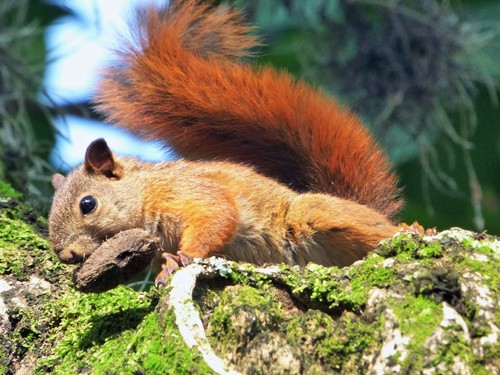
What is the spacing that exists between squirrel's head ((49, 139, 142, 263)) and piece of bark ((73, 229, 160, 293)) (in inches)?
16.7

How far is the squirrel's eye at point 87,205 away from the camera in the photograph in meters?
3.03

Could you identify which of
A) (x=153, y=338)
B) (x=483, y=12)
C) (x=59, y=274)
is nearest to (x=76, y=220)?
(x=59, y=274)

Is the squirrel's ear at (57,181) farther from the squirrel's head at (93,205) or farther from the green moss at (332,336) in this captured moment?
the green moss at (332,336)

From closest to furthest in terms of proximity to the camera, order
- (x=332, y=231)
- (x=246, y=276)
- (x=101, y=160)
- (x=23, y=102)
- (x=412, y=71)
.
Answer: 1. (x=246, y=276)
2. (x=332, y=231)
3. (x=101, y=160)
4. (x=23, y=102)
5. (x=412, y=71)

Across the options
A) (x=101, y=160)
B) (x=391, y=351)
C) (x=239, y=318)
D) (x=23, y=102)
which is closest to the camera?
(x=391, y=351)

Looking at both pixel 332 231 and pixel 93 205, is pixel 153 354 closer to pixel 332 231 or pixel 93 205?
pixel 93 205

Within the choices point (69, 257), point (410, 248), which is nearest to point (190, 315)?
point (410, 248)

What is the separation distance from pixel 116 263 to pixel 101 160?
0.90m

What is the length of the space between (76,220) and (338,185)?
1.14m

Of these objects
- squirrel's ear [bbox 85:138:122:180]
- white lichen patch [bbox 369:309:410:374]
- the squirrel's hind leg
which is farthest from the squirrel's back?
white lichen patch [bbox 369:309:410:374]

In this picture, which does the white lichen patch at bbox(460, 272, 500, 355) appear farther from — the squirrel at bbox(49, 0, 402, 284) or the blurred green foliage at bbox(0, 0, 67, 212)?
the blurred green foliage at bbox(0, 0, 67, 212)

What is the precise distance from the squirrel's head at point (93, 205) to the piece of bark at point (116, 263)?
1.40 ft

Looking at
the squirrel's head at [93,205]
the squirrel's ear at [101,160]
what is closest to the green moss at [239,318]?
the squirrel's head at [93,205]

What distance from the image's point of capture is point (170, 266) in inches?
101
